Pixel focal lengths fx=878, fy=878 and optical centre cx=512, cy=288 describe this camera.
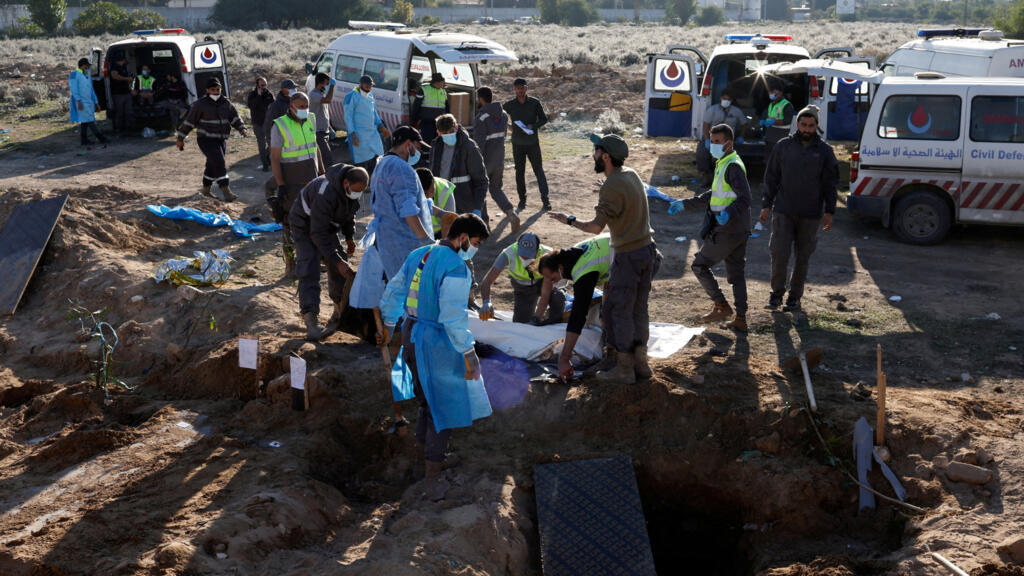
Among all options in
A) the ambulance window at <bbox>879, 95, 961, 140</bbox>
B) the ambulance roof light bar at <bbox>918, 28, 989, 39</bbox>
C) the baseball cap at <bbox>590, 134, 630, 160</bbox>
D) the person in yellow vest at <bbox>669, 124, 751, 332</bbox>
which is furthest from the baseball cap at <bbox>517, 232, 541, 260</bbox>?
the ambulance roof light bar at <bbox>918, 28, 989, 39</bbox>

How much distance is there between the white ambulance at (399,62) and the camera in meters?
13.3

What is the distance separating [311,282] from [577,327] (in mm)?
2513

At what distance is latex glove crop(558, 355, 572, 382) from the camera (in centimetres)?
642

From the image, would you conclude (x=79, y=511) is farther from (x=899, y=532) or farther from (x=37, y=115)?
(x=37, y=115)

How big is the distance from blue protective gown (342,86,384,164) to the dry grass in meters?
18.0

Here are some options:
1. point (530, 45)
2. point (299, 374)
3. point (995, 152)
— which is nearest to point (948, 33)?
point (995, 152)

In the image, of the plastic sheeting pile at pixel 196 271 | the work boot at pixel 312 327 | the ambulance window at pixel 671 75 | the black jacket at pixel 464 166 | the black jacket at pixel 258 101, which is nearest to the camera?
the work boot at pixel 312 327

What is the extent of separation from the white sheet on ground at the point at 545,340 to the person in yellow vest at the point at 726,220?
20.9 inches

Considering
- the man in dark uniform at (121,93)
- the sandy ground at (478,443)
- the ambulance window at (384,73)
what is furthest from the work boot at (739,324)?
the man in dark uniform at (121,93)

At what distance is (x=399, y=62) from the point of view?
14.2 metres

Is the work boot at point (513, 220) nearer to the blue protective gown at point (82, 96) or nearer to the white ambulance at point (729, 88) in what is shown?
the white ambulance at point (729, 88)

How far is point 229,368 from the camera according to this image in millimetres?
6828

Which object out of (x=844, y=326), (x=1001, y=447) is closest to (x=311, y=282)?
(x=844, y=326)

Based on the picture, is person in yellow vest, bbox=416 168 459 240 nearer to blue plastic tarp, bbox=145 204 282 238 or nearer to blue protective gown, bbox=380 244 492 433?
blue protective gown, bbox=380 244 492 433
